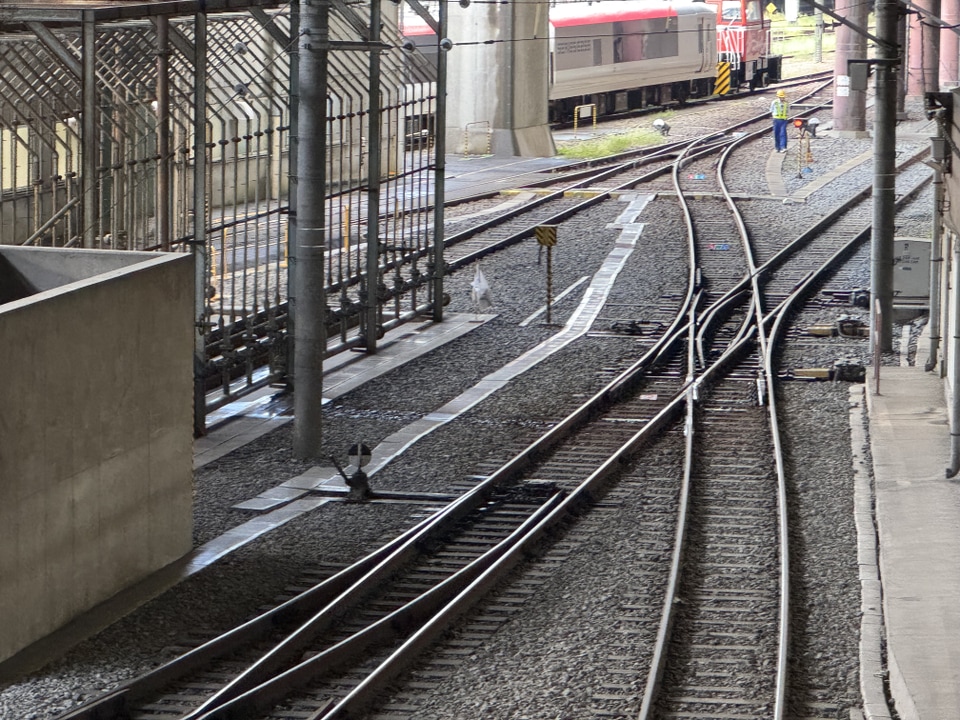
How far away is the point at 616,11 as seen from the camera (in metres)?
47.3

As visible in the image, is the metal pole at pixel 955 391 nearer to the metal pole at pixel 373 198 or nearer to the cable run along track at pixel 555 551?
the cable run along track at pixel 555 551

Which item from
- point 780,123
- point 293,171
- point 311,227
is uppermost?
point 780,123

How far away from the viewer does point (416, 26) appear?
140 feet

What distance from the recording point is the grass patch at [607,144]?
4097 centimetres

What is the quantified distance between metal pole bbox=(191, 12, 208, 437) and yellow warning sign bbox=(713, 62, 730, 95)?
41969 millimetres

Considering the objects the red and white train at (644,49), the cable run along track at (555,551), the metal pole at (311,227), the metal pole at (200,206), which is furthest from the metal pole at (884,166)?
the red and white train at (644,49)

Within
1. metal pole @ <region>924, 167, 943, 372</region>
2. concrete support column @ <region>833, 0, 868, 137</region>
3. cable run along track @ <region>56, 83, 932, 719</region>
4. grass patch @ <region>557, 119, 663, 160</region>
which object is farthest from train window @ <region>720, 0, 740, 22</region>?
cable run along track @ <region>56, 83, 932, 719</region>

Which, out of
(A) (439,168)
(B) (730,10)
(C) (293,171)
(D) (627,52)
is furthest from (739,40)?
(C) (293,171)

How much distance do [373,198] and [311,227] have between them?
4.71 metres

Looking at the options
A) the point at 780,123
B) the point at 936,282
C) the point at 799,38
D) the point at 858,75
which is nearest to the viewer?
the point at 858,75

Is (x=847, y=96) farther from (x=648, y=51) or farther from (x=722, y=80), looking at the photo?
(x=722, y=80)

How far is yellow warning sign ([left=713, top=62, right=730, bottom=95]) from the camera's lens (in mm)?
55344

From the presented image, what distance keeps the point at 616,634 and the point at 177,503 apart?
347 centimetres

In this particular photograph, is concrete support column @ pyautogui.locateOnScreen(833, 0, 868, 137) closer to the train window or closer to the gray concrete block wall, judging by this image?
the train window
